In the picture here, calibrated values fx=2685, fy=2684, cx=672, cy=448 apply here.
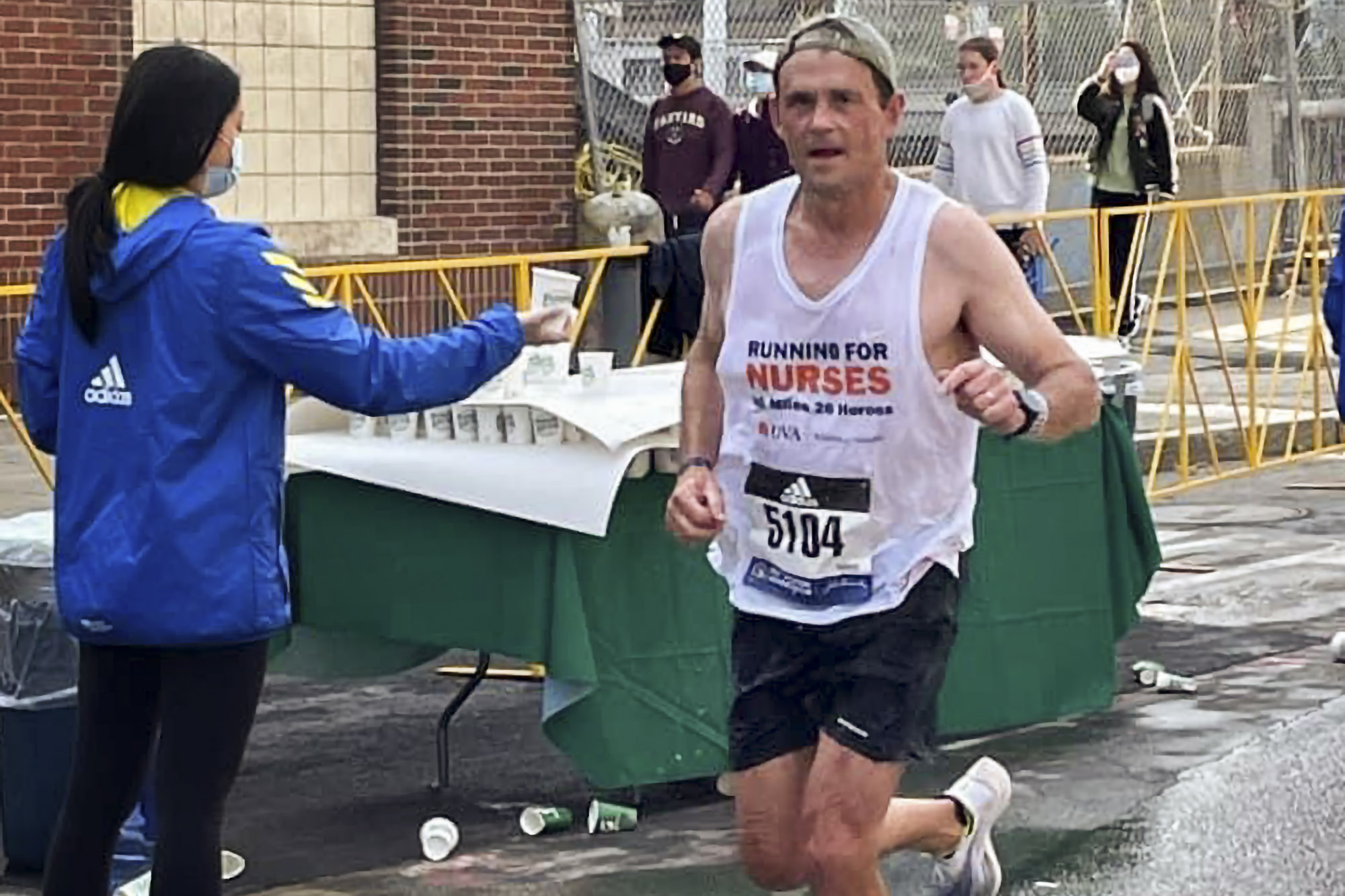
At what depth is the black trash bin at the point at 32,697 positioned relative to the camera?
21.0 feet

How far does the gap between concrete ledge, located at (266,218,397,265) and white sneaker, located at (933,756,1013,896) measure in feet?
31.4

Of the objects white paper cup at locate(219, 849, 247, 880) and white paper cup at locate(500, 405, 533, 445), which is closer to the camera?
white paper cup at locate(219, 849, 247, 880)

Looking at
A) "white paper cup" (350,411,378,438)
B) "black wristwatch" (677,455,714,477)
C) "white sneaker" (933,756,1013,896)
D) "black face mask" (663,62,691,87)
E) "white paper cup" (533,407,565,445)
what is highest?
"black face mask" (663,62,691,87)

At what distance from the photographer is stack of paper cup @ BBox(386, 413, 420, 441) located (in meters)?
7.05

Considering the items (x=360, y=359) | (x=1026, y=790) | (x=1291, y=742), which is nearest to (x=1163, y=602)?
(x=1291, y=742)

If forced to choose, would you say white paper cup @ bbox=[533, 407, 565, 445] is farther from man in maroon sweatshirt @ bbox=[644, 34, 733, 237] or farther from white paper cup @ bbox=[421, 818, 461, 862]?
man in maroon sweatshirt @ bbox=[644, 34, 733, 237]

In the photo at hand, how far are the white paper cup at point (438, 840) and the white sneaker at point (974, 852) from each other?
147cm

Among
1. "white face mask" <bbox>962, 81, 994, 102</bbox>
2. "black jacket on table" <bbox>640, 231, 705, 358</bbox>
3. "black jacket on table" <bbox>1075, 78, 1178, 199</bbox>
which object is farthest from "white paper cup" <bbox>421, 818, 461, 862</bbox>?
"black jacket on table" <bbox>1075, 78, 1178, 199</bbox>

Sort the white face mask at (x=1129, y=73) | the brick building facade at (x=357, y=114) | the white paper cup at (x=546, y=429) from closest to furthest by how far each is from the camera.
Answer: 1. the white paper cup at (x=546, y=429)
2. the brick building facade at (x=357, y=114)
3. the white face mask at (x=1129, y=73)

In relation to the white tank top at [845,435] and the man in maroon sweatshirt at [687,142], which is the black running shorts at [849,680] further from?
the man in maroon sweatshirt at [687,142]

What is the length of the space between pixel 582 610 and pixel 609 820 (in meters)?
0.64

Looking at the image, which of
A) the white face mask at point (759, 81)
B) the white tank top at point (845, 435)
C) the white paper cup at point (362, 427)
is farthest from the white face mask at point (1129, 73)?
the white tank top at point (845, 435)

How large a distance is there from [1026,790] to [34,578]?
279 cm

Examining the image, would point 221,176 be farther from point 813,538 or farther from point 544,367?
point 544,367
